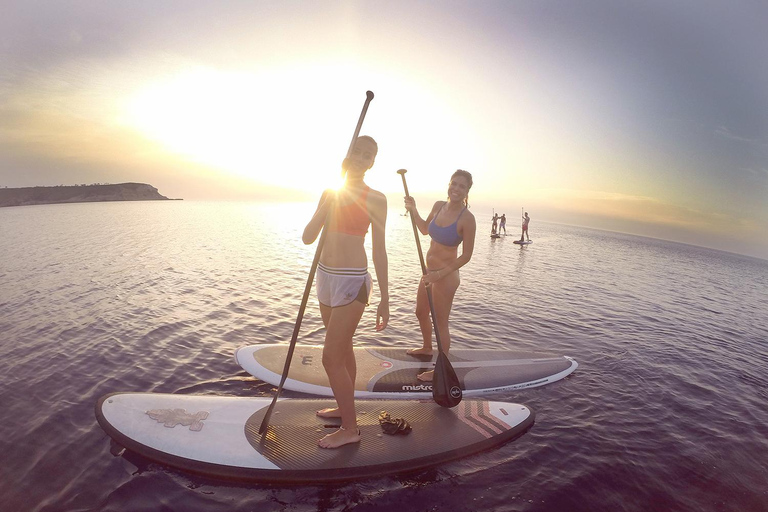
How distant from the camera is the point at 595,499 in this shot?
4.38 m

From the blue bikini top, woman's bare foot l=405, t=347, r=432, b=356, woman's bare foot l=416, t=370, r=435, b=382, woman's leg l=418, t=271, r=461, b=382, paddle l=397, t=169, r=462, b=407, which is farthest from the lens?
woman's bare foot l=405, t=347, r=432, b=356

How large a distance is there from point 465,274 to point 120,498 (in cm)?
2077

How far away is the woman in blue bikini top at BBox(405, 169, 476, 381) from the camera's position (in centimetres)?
573

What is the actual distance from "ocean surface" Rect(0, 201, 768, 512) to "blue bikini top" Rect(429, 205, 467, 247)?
10.1 feet

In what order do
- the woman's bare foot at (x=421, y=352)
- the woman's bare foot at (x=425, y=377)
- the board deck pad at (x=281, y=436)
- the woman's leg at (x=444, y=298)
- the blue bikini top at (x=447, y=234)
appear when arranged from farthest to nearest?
the woman's bare foot at (x=421, y=352) → the woman's bare foot at (x=425, y=377) → the woman's leg at (x=444, y=298) → the blue bikini top at (x=447, y=234) → the board deck pad at (x=281, y=436)

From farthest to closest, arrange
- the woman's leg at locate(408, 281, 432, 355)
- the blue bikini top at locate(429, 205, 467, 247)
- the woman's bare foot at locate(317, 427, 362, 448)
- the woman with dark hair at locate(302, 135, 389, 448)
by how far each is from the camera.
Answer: the woman's leg at locate(408, 281, 432, 355), the blue bikini top at locate(429, 205, 467, 247), the woman's bare foot at locate(317, 427, 362, 448), the woman with dark hair at locate(302, 135, 389, 448)

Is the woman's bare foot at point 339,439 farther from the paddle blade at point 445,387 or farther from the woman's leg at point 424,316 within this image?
the woman's leg at point 424,316

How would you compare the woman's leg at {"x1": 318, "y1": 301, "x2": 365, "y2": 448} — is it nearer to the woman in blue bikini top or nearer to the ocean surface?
the ocean surface

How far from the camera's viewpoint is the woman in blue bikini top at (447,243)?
573 centimetres

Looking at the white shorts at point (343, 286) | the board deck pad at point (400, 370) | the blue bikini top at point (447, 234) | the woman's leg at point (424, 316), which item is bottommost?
the board deck pad at point (400, 370)

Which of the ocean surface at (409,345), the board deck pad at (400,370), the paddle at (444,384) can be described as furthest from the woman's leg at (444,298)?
the ocean surface at (409,345)

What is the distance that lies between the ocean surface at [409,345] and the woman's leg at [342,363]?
1.72 ft

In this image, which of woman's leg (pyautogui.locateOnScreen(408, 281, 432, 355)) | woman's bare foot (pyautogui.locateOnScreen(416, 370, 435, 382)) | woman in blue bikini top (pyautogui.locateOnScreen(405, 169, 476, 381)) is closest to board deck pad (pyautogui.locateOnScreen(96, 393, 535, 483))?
woman's bare foot (pyautogui.locateOnScreen(416, 370, 435, 382))

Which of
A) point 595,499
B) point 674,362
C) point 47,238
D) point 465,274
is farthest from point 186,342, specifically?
point 47,238
